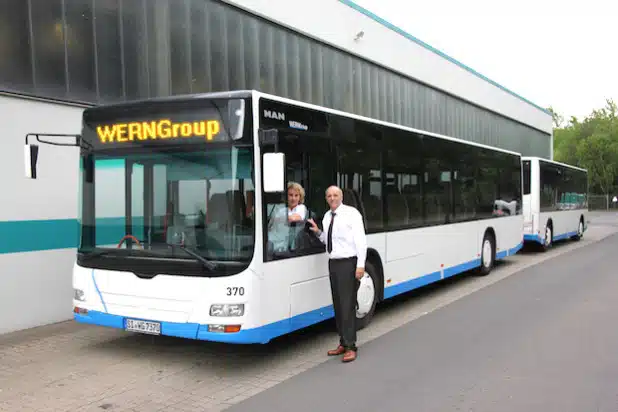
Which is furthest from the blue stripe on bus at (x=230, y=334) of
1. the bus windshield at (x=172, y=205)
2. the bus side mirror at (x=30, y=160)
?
the bus side mirror at (x=30, y=160)

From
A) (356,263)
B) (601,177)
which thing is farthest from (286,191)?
(601,177)

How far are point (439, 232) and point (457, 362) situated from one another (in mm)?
4086

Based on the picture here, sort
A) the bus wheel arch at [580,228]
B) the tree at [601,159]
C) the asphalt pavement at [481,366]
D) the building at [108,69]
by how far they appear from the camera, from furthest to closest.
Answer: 1. the tree at [601,159]
2. the bus wheel arch at [580,228]
3. the building at [108,69]
4. the asphalt pavement at [481,366]

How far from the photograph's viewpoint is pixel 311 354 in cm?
643

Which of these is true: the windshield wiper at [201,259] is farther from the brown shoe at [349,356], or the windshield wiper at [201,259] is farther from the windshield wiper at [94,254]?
the brown shoe at [349,356]

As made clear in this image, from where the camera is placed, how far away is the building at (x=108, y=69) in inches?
304

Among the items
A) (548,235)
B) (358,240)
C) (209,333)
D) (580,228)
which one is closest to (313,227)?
(358,240)

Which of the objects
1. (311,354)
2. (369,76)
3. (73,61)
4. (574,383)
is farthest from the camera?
(369,76)

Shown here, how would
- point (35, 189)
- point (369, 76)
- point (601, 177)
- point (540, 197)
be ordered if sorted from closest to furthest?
1. point (35, 189)
2. point (540, 197)
3. point (369, 76)
4. point (601, 177)

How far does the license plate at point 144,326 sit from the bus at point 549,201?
1369cm

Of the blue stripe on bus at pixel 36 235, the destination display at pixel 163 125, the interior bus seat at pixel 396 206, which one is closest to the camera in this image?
the destination display at pixel 163 125

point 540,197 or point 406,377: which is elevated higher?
point 540,197

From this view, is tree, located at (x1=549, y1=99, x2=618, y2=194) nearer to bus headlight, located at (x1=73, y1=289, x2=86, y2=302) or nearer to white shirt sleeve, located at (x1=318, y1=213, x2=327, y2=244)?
white shirt sleeve, located at (x1=318, y1=213, x2=327, y2=244)

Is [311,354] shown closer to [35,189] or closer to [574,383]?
[574,383]
